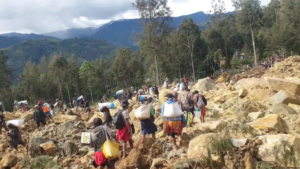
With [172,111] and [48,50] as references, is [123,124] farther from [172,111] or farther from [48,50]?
[48,50]

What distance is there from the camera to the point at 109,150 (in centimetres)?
441

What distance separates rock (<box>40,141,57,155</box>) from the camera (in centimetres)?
722

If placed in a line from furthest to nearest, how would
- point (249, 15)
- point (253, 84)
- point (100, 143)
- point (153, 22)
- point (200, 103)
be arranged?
point (249, 15) < point (153, 22) < point (253, 84) < point (200, 103) < point (100, 143)

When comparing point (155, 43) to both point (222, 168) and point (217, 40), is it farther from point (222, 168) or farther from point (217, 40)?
point (222, 168)

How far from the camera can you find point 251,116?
8.41m

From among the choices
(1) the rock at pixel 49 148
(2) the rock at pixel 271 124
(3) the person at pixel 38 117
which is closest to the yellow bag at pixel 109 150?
(1) the rock at pixel 49 148

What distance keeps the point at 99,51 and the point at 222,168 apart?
18929cm

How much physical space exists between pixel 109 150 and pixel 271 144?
120 inches

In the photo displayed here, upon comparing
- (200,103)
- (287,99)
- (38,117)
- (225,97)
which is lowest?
(225,97)

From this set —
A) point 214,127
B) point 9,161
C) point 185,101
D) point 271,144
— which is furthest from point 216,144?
point 9,161

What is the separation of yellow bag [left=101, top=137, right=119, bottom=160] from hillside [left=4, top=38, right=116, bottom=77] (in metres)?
150

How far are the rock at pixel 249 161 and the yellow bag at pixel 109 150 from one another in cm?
230

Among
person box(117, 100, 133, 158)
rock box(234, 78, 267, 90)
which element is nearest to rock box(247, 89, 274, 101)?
rock box(234, 78, 267, 90)

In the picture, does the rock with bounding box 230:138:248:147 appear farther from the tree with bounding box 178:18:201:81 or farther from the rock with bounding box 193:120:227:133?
the tree with bounding box 178:18:201:81
